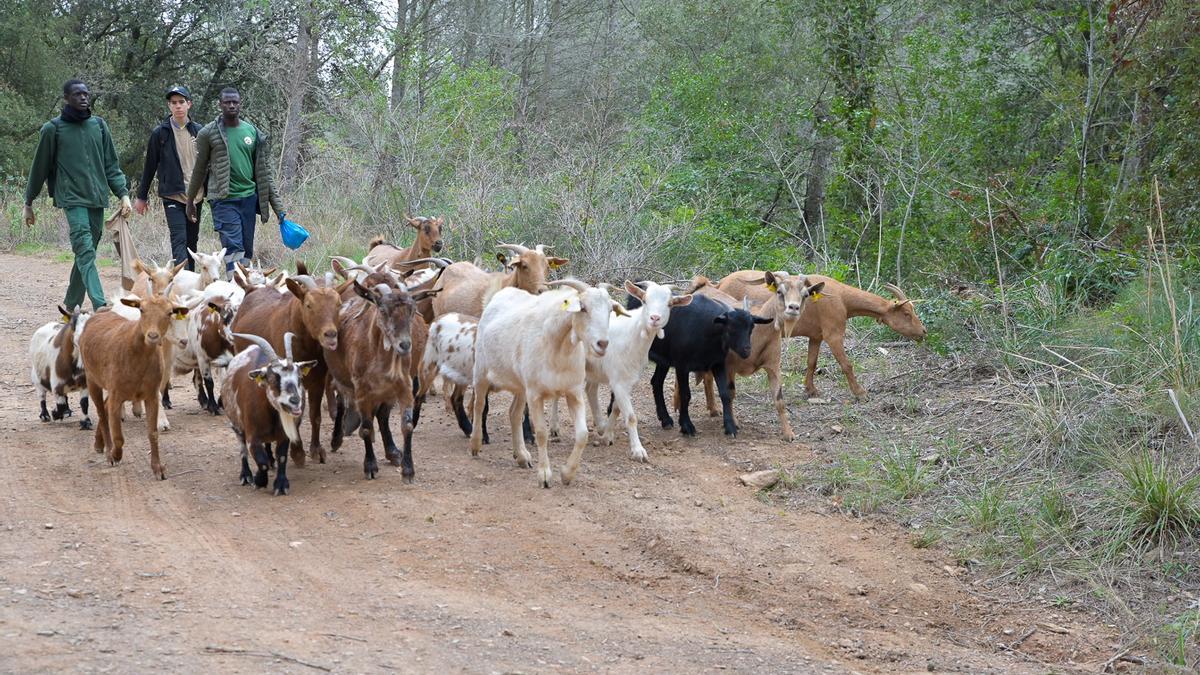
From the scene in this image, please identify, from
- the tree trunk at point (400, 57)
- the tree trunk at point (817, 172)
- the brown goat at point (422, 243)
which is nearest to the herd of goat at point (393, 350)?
the brown goat at point (422, 243)

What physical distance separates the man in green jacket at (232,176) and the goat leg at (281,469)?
458 centimetres

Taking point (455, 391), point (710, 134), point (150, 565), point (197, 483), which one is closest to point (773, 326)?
point (455, 391)

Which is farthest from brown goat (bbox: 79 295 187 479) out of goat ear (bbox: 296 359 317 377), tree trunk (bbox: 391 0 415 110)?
tree trunk (bbox: 391 0 415 110)

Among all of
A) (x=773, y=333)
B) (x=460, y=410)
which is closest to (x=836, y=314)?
(x=773, y=333)

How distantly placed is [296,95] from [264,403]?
52.7ft

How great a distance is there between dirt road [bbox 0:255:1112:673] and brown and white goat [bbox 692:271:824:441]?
54.9 inches

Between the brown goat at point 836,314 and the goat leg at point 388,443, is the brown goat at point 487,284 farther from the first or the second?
the goat leg at point 388,443

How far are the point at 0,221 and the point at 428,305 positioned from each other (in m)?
14.3

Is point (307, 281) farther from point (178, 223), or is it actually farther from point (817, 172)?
point (817, 172)

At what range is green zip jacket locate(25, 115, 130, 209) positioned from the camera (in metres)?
11.2

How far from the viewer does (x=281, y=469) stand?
7.96 metres

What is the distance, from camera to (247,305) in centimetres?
942

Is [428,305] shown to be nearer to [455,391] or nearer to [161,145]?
[455,391]

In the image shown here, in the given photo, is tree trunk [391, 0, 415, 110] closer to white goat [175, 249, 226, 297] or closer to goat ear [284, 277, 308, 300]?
white goat [175, 249, 226, 297]
